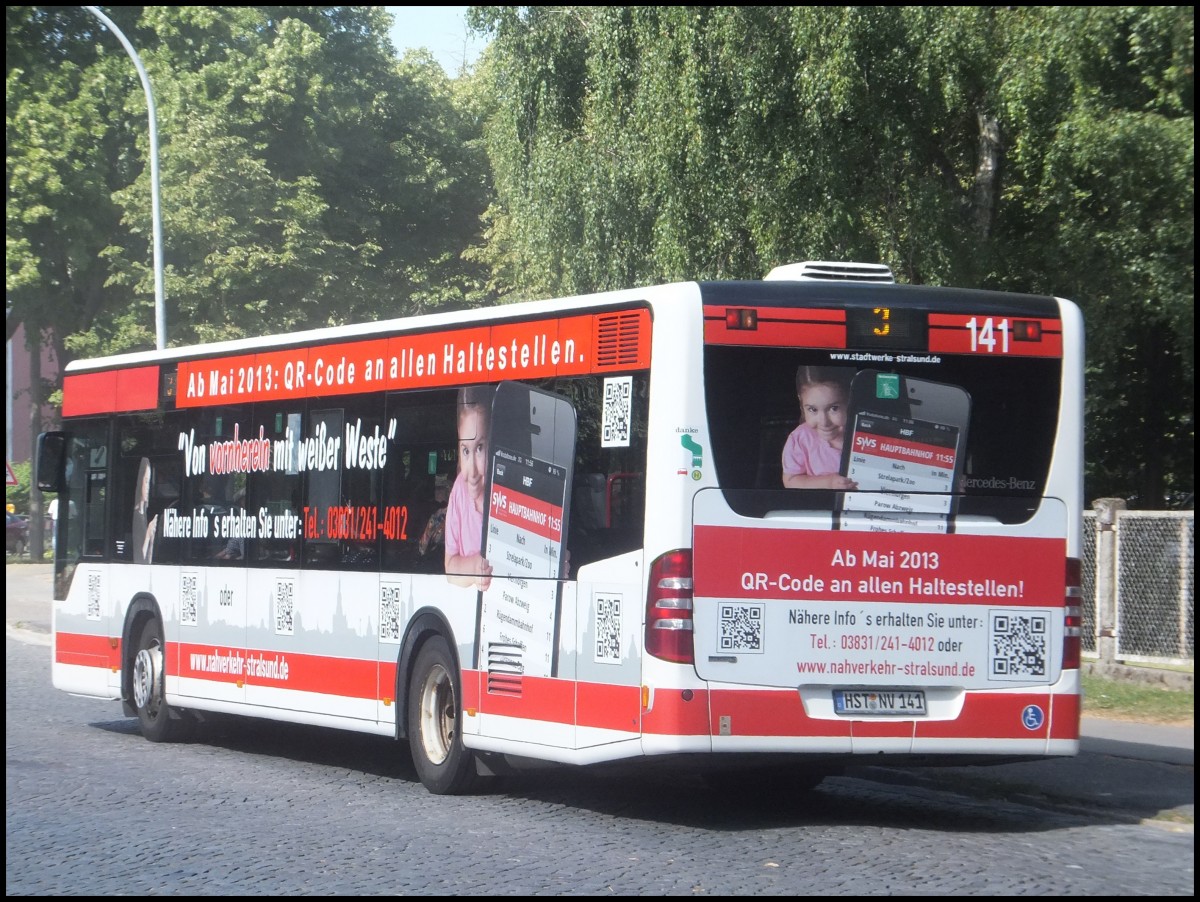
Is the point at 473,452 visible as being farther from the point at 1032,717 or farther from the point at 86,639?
the point at 86,639

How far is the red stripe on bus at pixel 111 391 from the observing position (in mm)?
15297

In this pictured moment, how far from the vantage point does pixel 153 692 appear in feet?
49.0

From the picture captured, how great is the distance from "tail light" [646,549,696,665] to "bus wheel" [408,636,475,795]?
216 cm

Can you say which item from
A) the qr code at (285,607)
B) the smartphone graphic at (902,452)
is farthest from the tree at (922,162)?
the qr code at (285,607)

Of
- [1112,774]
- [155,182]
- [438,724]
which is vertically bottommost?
[1112,774]

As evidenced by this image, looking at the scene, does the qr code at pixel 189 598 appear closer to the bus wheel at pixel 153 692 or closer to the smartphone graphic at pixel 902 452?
the bus wheel at pixel 153 692

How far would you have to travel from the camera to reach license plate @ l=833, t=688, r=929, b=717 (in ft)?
31.3

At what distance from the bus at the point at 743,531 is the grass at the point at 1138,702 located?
17.1ft

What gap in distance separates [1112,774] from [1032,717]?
2499 mm

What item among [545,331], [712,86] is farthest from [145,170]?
[545,331]

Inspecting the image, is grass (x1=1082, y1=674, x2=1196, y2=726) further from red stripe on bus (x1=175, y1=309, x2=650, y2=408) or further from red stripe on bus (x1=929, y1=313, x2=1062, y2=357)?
red stripe on bus (x1=175, y1=309, x2=650, y2=408)

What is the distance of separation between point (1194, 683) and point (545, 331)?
29.6 ft

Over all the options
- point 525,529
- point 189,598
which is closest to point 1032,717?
point 525,529

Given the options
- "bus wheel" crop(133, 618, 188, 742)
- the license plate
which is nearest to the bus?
the license plate
